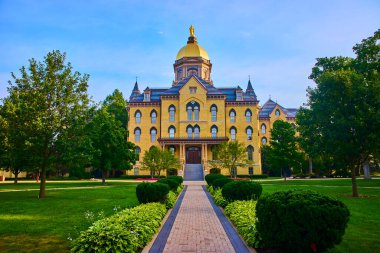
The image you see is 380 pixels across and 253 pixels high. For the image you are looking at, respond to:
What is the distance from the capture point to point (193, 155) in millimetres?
58156

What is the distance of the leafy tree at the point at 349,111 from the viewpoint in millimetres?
21531

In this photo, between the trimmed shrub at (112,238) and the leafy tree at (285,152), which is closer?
the trimmed shrub at (112,238)

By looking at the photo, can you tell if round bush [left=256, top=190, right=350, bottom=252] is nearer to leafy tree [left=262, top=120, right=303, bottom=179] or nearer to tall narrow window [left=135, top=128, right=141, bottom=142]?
leafy tree [left=262, top=120, right=303, bottom=179]

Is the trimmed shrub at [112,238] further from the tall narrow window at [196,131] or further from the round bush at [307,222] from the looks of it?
the tall narrow window at [196,131]

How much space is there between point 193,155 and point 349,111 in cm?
3752

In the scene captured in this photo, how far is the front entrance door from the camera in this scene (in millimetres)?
57969

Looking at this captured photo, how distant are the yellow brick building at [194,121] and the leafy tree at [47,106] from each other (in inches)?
1321

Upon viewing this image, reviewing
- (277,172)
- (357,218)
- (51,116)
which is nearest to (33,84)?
(51,116)

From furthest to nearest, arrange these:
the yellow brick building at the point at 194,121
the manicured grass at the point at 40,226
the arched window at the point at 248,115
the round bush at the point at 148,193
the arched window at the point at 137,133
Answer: the arched window at the point at 137,133 → the arched window at the point at 248,115 → the yellow brick building at the point at 194,121 → the round bush at the point at 148,193 → the manicured grass at the point at 40,226

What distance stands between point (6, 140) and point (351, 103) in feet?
74.4

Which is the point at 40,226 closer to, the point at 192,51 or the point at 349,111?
the point at 349,111

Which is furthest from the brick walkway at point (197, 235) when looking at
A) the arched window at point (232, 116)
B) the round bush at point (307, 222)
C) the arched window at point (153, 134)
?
the arched window at point (232, 116)

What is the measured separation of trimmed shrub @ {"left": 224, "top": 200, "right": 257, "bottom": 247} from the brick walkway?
21.2 inches

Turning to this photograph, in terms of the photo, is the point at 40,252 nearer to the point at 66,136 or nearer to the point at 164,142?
the point at 66,136
